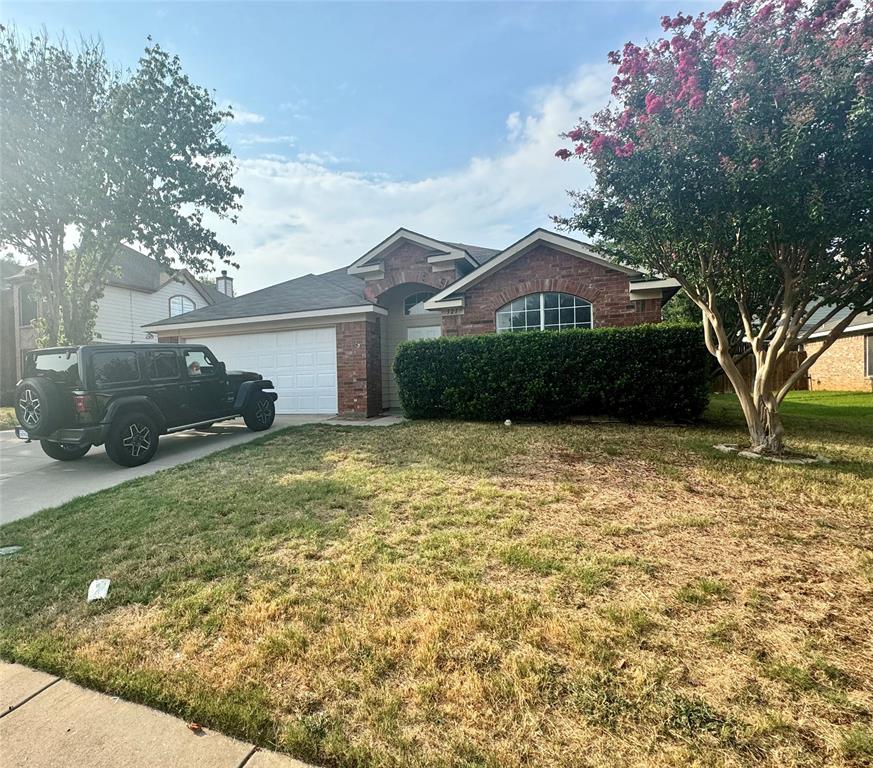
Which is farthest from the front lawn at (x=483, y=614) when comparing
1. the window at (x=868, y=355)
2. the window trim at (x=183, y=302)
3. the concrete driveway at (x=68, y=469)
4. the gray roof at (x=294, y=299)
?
the window trim at (x=183, y=302)

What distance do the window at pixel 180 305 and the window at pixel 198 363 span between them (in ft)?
56.2

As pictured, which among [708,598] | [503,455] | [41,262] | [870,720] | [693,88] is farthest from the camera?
[41,262]

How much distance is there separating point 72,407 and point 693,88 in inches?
375

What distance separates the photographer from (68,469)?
6.89 meters

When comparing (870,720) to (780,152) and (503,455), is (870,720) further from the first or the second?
(780,152)

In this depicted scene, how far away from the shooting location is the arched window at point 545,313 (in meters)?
10.8

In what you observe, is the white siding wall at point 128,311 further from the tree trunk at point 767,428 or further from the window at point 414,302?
the tree trunk at point 767,428

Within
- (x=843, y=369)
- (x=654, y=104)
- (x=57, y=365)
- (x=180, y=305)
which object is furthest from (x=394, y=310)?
(x=843, y=369)

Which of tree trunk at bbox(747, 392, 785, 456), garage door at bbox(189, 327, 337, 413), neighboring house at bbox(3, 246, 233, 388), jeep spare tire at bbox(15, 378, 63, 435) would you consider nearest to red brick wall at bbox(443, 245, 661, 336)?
garage door at bbox(189, 327, 337, 413)

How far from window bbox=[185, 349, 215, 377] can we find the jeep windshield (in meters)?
1.75

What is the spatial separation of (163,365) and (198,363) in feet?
2.37

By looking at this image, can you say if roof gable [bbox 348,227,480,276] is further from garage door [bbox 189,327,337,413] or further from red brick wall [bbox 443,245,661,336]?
garage door [bbox 189,327,337,413]

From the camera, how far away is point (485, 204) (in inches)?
516

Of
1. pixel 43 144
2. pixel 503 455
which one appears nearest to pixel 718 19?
pixel 503 455
